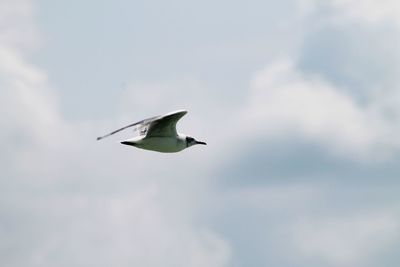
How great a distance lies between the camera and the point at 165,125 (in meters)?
Answer: 82.4

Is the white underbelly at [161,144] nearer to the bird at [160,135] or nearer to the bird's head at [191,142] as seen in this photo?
the bird at [160,135]

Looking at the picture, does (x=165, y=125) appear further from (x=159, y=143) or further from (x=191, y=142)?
(x=191, y=142)

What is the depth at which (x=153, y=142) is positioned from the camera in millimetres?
82750

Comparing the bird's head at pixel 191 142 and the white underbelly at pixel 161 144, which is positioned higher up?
the bird's head at pixel 191 142

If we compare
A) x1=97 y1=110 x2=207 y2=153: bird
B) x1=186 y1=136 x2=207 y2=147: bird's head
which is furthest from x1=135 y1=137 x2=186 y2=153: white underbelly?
x1=186 y1=136 x2=207 y2=147: bird's head

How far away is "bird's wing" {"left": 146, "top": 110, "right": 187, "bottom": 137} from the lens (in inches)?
3140

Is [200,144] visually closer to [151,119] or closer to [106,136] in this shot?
[151,119]

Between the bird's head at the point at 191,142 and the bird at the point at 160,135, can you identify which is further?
the bird's head at the point at 191,142

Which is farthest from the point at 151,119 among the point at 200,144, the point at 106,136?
the point at 200,144

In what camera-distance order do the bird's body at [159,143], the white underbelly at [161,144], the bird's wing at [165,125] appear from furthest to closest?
the white underbelly at [161,144], the bird's body at [159,143], the bird's wing at [165,125]

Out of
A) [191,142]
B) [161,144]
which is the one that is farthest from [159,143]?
[191,142]

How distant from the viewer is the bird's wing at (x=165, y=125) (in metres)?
79.8

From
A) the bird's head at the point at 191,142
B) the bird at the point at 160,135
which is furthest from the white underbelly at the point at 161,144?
the bird's head at the point at 191,142

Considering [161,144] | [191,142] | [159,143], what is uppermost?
[191,142]
